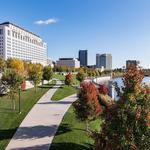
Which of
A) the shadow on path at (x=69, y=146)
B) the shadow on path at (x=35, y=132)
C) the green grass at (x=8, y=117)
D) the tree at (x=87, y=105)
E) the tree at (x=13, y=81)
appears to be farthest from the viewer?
the tree at (x=13, y=81)

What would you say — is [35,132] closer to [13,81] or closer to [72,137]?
[72,137]

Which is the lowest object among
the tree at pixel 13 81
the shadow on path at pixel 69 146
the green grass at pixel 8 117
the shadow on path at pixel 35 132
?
the shadow on path at pixel 69 146

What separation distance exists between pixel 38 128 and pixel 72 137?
11.5ft

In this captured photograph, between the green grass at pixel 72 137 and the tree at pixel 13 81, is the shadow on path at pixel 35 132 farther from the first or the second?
the tree at pixel 13 81

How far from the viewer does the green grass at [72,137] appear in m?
22.5

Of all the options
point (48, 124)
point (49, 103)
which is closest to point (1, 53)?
point (49, 103)

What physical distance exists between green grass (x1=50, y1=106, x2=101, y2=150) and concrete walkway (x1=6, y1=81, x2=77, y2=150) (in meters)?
0.52

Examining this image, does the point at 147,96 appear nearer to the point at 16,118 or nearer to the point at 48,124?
the point at 48,124

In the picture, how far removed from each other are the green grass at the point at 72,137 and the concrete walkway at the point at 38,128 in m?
0.52

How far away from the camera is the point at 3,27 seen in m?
177

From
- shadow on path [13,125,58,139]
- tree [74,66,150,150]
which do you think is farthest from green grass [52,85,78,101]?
tree [74,66,150,150]

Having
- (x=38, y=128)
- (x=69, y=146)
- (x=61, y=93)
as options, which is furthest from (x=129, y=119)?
(x=61, y=93)

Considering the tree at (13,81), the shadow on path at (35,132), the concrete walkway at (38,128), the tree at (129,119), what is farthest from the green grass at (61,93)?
the tree at (129,119)

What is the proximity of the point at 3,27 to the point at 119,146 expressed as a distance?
174m
